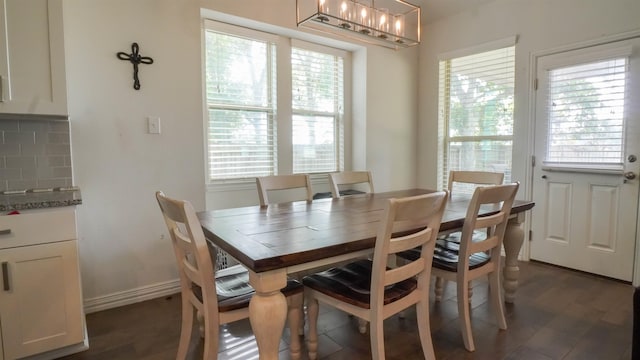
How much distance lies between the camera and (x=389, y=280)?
57.0 inches

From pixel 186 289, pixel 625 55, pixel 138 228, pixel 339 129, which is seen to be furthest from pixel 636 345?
pixel 339 129

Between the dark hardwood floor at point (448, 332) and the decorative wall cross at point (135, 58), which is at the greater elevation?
the decorative wall cross at point (135, 58)

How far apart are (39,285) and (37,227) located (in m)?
0.28

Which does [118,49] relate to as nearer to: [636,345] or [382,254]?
[382,254]

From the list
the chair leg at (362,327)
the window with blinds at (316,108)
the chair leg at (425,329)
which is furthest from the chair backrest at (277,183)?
the chair leg at (425,329)

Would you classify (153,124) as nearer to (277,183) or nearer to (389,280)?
(277,183)

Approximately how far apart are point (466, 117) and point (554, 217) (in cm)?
131

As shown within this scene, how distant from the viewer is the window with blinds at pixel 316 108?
3.46 meters

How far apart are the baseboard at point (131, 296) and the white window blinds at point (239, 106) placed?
36.5 inches

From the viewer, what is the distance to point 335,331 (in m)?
2.08

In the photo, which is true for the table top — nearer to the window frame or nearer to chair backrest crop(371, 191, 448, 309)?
chair backrest crop(371, 191, 448, 309)

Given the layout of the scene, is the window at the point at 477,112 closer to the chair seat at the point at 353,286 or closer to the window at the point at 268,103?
the window at the point at 268,103

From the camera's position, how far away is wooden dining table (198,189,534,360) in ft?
4.11

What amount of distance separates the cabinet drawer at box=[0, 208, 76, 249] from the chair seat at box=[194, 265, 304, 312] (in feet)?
2.47
